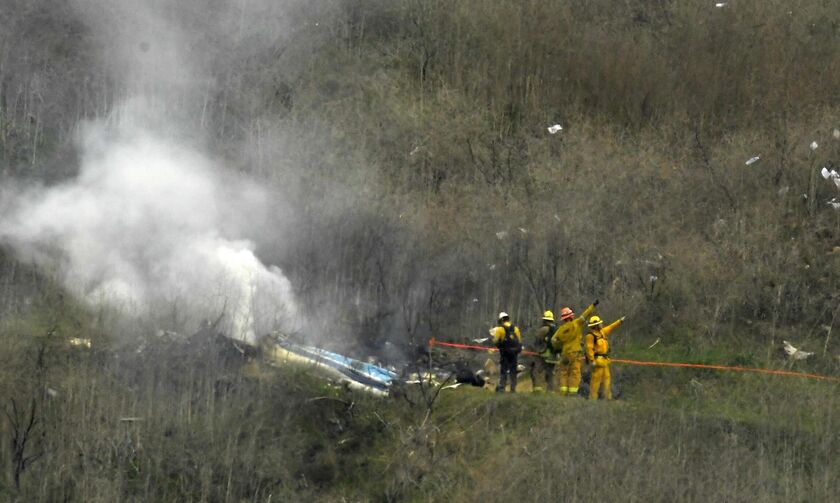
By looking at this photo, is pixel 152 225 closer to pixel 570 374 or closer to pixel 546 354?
pixel 546 354

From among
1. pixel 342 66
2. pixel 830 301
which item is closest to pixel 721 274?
pixel 830 301

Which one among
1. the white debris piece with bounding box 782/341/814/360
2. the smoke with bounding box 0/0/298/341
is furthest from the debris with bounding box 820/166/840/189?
the smoke with bounding box 0/0/298/341

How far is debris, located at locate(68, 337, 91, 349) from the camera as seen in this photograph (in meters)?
21.5

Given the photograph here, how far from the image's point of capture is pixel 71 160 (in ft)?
86.7

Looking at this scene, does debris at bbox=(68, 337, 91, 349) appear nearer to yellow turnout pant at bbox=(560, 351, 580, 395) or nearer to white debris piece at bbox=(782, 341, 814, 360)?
yellow turnout pant at bbox=(560, 351, 580, 395)

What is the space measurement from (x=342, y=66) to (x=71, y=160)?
19.6ft

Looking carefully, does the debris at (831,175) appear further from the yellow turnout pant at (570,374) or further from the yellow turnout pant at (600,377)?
the yellow turnout pant at (570,374)

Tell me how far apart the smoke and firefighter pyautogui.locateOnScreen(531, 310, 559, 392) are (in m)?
3.75

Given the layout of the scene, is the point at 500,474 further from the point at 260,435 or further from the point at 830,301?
the point at 830,301

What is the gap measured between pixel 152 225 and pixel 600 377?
7968mm

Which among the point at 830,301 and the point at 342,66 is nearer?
the point at 830,301

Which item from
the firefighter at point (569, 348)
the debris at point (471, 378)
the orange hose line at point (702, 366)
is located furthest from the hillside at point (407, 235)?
the debris at point (471, 378)

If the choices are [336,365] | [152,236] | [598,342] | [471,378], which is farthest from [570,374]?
[152,236]

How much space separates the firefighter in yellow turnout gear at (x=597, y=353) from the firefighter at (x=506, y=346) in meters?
0.99
